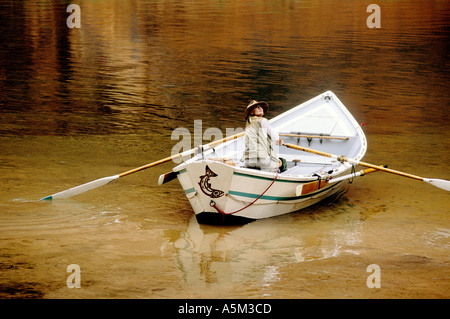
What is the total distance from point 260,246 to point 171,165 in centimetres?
412

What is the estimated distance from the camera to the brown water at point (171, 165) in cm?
712

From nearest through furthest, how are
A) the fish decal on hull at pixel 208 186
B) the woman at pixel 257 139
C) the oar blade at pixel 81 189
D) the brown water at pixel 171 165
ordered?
1. the brown water at pixel 171 165
2. the fish decal on hull at pixel 208 186
3. the woman at pixel 257 139
4. the oar blade at pixel 81 189

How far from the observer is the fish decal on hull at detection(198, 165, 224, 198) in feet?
26.1

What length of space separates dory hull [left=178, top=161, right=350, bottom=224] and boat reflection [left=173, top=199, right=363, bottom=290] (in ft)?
0.56

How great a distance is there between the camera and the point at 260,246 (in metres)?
7.95

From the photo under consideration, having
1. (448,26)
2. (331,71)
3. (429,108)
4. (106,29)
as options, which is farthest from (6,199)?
(448,26)

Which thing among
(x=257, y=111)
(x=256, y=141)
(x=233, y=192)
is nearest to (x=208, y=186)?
Result: (x=233, y=192)

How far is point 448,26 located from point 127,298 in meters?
33.9

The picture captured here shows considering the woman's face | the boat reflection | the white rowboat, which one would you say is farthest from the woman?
the boat reflection

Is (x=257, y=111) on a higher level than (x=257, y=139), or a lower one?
higher

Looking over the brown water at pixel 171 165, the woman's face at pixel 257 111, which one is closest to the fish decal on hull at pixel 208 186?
the brown water at pixel 171 165

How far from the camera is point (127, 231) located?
8.34 meters

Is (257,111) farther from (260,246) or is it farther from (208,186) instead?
(260,246)

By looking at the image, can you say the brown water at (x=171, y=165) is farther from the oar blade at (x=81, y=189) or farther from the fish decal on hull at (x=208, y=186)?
the fish decal on hull at (x=208, y=186)
